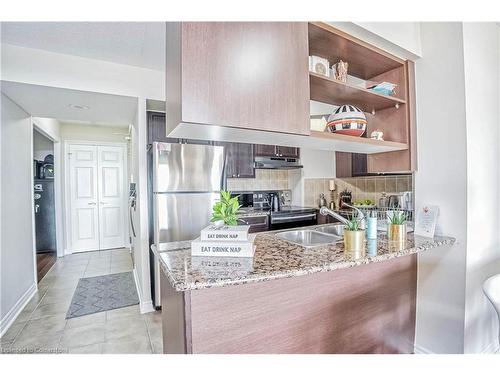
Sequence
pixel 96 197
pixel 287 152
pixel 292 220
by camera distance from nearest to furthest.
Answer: pixel 292 220 < pixel 287 152 < pixel 96 197

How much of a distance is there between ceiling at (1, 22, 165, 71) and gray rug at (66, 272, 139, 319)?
99.6 inches

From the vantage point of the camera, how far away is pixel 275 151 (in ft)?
11.9

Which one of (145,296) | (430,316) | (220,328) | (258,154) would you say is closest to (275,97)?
(220,328)

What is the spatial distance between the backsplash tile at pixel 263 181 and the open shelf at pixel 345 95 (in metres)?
2.07

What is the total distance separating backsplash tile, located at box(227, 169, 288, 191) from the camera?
377cm

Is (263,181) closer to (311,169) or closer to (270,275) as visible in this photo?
(311,169)

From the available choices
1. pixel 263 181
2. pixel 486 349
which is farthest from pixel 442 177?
pixel 263 181

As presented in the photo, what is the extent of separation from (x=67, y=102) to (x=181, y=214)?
1619 millimetres

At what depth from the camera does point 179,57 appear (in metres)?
1.06

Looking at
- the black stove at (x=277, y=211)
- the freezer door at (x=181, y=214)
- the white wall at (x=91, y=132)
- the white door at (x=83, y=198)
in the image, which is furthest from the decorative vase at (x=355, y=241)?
the white door at (x=83, y=198)

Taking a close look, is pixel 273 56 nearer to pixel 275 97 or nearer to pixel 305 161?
pixel 275 97

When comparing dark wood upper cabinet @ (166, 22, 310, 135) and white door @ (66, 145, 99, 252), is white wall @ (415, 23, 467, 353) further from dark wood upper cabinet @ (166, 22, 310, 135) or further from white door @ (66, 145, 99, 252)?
white door @ (66, 145, 99, 252)

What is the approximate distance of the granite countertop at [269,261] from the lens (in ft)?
3.28

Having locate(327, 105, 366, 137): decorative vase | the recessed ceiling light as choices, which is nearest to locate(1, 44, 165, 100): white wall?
the recessed ceiling light
